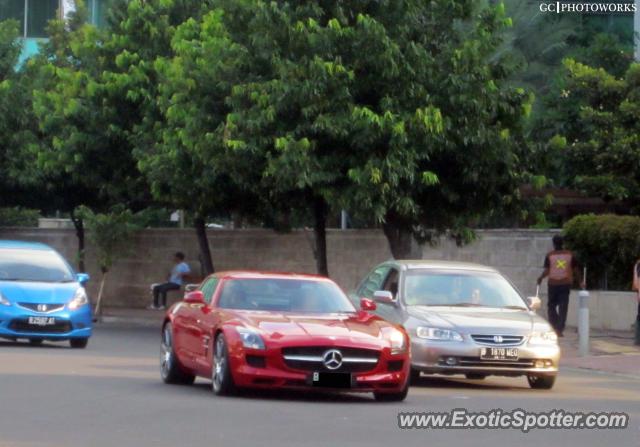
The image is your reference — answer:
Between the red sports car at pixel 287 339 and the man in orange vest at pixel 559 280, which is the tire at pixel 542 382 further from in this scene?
the man in orange vest at pixel 559 280

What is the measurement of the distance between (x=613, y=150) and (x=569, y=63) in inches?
101

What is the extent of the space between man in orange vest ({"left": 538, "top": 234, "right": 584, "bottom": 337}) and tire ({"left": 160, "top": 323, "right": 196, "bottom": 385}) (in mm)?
10718

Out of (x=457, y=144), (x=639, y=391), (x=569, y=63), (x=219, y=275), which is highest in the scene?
(x=569, y=63)

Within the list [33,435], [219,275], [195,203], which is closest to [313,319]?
[219,275]

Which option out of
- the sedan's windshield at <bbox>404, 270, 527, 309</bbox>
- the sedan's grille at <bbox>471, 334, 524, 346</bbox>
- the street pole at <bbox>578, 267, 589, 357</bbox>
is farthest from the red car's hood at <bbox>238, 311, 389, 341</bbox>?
the street pole at <bbox>578, 267, 589, 357</bbox>

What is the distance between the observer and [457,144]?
84.7 feet

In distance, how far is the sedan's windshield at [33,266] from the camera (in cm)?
2303

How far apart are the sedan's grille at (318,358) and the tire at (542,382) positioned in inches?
133

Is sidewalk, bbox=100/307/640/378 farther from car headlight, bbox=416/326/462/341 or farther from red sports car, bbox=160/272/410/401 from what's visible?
red sports car, bbox=160/272/410/401

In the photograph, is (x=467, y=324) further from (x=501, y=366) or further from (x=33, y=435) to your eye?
(x=33, y=435)

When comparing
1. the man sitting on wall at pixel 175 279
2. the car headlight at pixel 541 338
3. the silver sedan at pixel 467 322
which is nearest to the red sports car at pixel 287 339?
the silver sedan at pixel 467 322

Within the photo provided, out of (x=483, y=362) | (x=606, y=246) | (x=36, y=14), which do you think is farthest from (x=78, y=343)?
(x=36, y=14)

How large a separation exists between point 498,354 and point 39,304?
8.55 metres

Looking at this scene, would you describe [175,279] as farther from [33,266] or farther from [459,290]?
[459,290]
